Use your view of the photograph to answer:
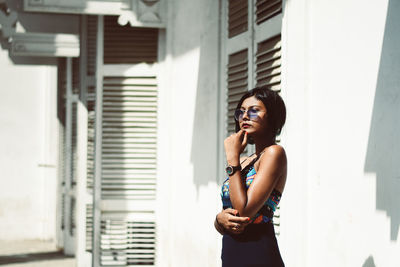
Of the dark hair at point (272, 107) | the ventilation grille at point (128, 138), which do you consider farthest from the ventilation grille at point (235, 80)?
the dark hair at point (272, 107)

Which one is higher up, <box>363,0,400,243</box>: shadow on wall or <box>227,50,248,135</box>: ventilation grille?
<box>227,50,248,135</box>: ventilation grille

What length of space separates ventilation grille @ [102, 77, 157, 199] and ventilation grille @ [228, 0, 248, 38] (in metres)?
2.04

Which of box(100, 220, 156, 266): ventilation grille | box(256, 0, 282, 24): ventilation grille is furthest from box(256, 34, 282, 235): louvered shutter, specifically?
box(100, 220, 156, 266): ventilation grille

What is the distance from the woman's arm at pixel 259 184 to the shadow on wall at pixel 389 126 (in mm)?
629

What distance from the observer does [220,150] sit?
587cm

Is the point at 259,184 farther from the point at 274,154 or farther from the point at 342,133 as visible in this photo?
the point at 342,133

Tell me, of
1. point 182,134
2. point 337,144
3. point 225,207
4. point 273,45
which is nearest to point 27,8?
point 182,134

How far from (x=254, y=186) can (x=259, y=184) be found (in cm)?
2

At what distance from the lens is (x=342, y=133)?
342 centimetres

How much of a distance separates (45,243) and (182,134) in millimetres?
6327

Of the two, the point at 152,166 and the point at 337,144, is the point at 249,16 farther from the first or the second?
the point at 152,166

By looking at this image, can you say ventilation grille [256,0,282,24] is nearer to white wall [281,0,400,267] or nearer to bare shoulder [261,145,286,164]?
white wall [281,0,400,267]

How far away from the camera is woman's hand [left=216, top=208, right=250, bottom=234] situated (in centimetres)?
257

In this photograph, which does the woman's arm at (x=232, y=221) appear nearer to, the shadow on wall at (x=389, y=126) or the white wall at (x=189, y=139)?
the shadow on wall at (x=389, y=126)
